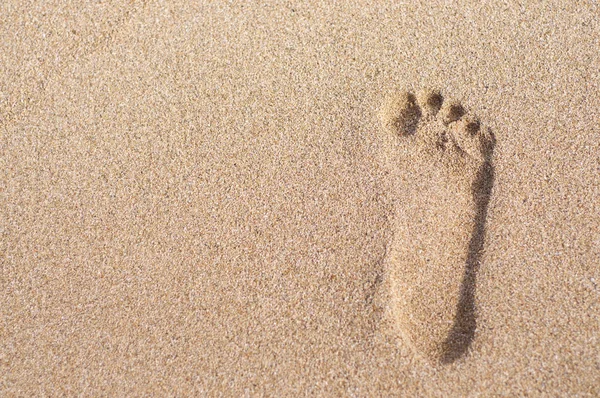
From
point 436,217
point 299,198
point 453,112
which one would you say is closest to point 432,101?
point 453,112

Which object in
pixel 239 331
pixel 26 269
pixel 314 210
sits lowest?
pixel 239 331

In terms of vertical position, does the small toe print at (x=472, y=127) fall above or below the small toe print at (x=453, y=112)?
below

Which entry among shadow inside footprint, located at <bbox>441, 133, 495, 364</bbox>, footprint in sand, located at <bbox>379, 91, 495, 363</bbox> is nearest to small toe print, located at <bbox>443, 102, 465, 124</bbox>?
footprint in sand, located at <bbox>379, 91, 495, 363</bbox>

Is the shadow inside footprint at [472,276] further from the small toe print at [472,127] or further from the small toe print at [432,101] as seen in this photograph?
the small toe print at [432,101]

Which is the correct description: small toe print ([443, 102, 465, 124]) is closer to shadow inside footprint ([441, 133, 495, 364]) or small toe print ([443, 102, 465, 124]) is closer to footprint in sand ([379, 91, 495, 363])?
footprint in sand ([379, 91, 495, 363])

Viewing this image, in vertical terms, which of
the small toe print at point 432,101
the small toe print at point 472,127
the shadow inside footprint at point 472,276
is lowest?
the shadow inside footprint at point 472,276

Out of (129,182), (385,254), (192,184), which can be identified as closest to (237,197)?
(192,184)

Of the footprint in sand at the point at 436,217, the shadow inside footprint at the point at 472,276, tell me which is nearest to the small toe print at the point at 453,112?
the footprint in sand at the point at 436,217

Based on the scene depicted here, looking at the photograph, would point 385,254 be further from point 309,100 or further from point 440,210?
point 309,100
